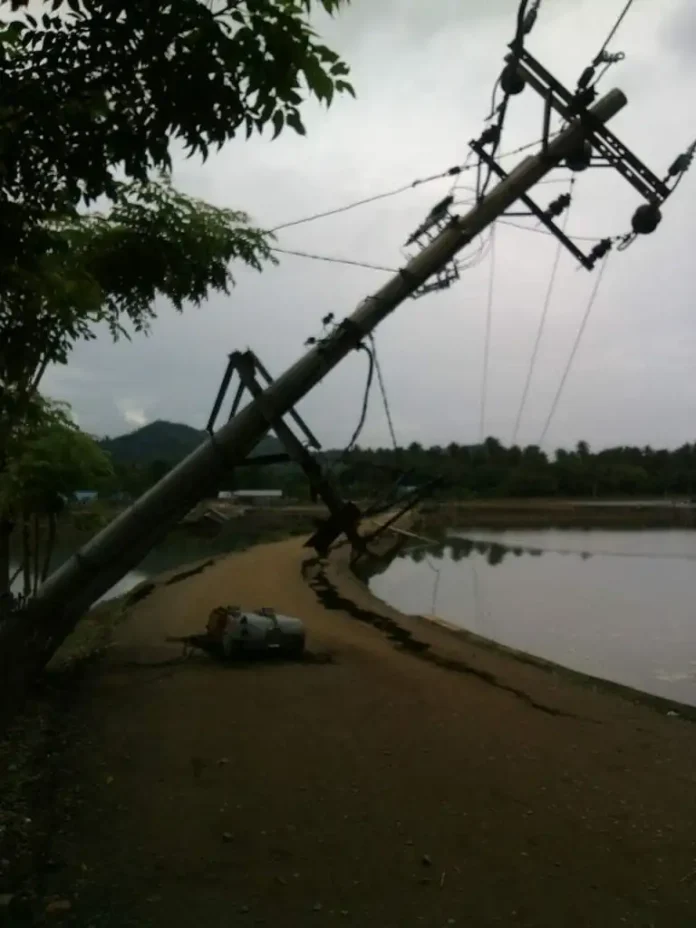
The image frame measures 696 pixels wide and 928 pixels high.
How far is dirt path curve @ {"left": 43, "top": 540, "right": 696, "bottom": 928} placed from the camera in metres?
5.30

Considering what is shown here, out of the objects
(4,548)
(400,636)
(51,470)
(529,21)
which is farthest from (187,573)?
(529,21)

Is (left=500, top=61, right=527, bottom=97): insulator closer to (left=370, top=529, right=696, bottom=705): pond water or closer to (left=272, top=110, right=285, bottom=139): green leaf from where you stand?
(left=272, top=110, right=285, bottom=139): green leaf

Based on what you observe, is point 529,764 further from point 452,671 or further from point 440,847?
point 452,671

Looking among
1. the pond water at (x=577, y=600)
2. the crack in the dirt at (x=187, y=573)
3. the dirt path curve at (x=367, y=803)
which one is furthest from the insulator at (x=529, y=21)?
the crack in the dirt at (x=187, y=573)

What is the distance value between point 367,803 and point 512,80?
7874 millimetres

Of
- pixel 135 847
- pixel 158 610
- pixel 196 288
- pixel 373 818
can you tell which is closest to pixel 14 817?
pixel 135 847

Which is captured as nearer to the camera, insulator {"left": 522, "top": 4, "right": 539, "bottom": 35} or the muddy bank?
insulator {"left": 522, "top": 4, "right": 539, "bottom": 35}

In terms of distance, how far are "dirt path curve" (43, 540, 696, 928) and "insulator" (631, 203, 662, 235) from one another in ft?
18.0

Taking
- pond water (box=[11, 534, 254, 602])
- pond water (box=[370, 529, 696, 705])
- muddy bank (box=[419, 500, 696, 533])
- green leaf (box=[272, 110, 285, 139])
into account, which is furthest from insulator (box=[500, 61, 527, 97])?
muddy bank (box=[419, 500, 696, 533])

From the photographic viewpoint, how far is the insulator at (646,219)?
10.7 m

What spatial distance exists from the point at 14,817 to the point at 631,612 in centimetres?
1977

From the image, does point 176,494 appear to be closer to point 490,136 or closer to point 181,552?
point 490,136

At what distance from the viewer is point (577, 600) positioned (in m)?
26.3

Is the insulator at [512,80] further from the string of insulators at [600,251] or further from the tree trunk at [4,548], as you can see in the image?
the tree trunk at [4,548]
